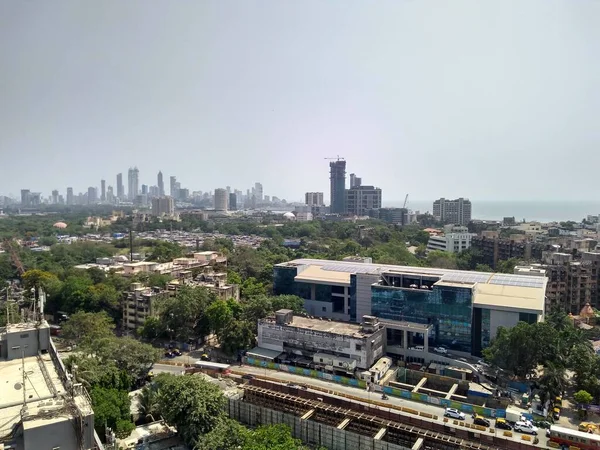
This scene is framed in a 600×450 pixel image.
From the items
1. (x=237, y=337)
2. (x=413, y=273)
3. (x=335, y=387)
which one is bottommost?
(x=335, y=387)

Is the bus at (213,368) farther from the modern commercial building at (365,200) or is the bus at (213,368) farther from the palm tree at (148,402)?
the modern commercial building at (365,200)

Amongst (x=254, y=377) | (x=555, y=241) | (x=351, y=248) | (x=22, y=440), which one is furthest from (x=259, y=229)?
(x=22, y=440)

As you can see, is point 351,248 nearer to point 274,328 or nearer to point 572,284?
point 572,284

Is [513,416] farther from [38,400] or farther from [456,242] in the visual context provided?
[456,242]

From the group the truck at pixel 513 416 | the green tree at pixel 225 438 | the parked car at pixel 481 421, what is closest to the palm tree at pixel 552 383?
the truck at pixel 513 416

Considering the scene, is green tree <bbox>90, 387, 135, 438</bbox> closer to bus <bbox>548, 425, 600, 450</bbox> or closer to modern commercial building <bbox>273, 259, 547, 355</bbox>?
modern commercial building <bbox>273, 259, 547, 355</bbox>

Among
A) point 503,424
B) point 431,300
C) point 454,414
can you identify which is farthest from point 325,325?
point 503,424
